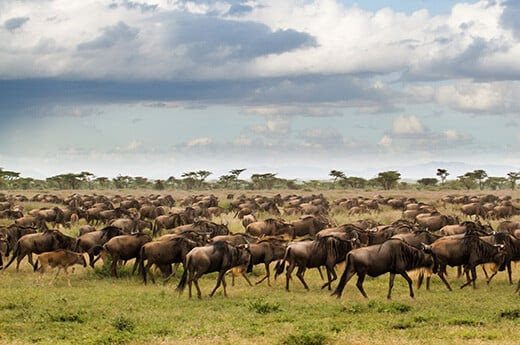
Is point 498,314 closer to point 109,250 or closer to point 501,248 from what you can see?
point 501,248

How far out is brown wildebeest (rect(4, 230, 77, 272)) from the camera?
21094mm

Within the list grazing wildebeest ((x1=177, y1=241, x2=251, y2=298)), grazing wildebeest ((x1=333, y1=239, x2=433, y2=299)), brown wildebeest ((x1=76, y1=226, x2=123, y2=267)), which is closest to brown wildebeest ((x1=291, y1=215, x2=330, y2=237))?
brown wildebeest ((x1=76, y1=226, x2=123, y2=267))

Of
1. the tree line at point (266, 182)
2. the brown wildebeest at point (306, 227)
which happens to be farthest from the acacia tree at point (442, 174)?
the brown wildebeest at point (306, 227)

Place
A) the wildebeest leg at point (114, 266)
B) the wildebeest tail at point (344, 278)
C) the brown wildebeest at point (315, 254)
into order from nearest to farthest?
the wildebeest tail at point (344, 278)
the brown wildebeest at point (315, 254)
the wildebeest leg at point (114, 266)

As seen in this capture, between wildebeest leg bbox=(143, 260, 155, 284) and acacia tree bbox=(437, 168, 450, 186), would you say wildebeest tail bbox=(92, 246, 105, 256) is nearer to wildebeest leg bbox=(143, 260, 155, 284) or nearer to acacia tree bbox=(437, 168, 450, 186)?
wildebeest leg bbox=(143, 260, 155, 284)

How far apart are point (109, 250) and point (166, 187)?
105 metres

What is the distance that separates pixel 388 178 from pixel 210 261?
3473 inches

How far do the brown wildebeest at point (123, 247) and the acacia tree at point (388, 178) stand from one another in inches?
3307

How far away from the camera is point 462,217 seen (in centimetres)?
4184

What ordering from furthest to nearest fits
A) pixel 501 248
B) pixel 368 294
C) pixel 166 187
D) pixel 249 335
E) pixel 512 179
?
pixel 166 187
pixel 512 179
pixel 501 248
pixel 368 294
pixel 249 335

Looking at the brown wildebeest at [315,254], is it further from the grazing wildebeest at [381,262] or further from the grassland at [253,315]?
the grazing wildebeest at [381,262]

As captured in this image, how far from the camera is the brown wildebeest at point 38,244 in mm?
21094

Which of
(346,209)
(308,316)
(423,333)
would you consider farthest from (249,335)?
(346,209)

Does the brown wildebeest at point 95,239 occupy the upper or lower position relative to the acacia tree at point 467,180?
lower
